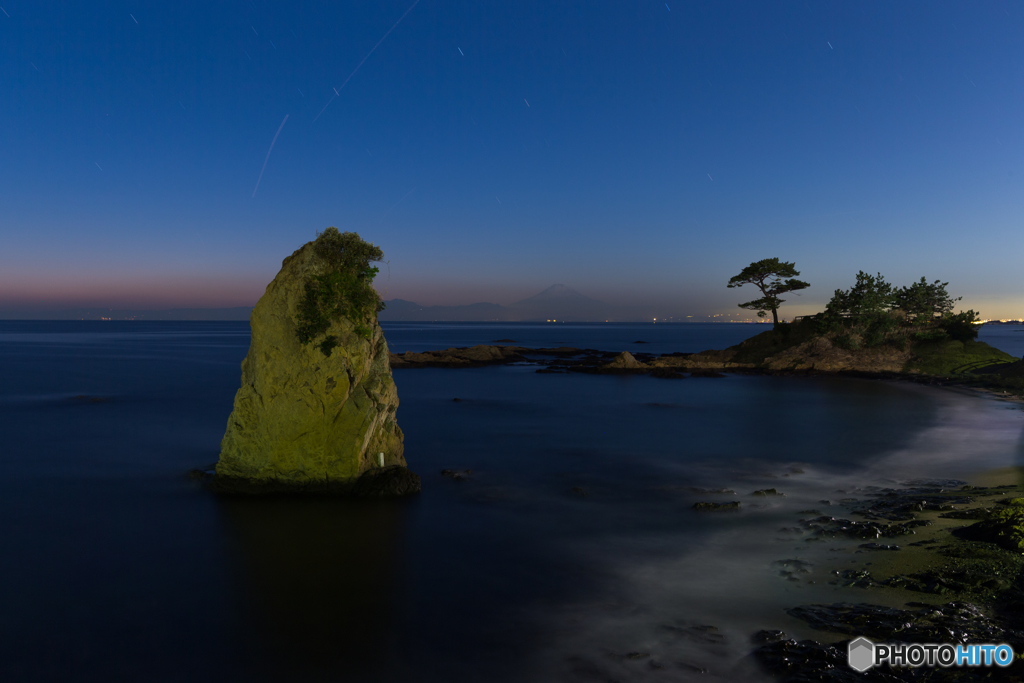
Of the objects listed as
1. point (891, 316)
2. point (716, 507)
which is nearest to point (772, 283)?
point (891, 316)

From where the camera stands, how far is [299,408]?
13688 millimetres

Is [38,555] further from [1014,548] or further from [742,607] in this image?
[1014,548]

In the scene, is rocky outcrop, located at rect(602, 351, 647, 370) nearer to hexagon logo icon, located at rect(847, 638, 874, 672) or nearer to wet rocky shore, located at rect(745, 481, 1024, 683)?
wet rocky shore, located at rect(745, 481, 1024, 683)

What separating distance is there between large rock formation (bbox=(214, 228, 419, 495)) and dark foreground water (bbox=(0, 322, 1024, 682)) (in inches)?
32.0

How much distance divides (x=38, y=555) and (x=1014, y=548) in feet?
58.8

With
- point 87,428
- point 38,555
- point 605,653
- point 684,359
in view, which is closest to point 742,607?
point 605,653

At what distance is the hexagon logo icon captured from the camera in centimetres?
643

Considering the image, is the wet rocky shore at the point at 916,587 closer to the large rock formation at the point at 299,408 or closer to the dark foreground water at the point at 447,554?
the dark foreground water at the point at 447,554

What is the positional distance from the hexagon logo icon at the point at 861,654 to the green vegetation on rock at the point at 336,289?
11.7 m

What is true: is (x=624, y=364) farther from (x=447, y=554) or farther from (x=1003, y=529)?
(x=447, y=554)

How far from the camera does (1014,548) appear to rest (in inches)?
352

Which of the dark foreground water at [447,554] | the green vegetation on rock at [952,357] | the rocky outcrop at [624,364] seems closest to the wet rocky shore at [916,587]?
the dark foreground water at [447,554]

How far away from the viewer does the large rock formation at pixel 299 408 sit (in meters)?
13.8

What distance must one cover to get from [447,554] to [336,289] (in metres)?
7.14
